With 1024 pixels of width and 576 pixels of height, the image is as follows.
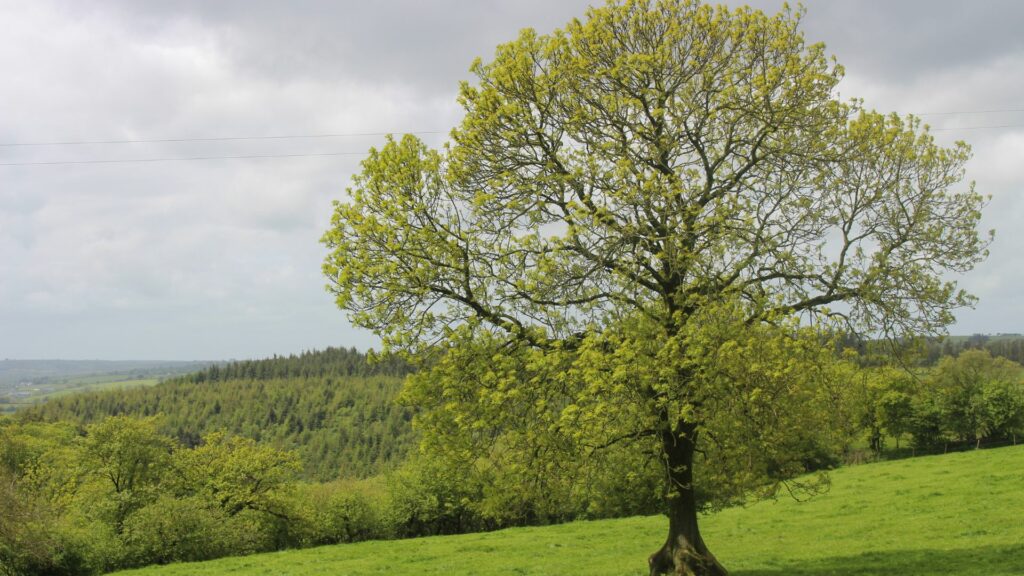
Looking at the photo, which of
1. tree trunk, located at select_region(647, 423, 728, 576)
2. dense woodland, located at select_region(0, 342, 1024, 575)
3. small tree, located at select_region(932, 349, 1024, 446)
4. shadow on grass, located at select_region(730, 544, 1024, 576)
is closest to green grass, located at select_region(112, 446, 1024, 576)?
shadow on grass, located at select_region(730, 544, 1024, 576)

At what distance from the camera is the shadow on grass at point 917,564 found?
18859mm

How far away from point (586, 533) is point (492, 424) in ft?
93.7

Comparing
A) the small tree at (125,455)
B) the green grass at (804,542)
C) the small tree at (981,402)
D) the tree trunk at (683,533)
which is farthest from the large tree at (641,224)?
the small tree at (981,402)

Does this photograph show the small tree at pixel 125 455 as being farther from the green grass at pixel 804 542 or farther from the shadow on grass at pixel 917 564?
the shadow on grass at pixel 917 564

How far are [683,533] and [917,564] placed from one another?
339 inches

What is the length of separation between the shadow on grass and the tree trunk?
4.58 m

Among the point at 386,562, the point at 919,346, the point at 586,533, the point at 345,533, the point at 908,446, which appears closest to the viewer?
the point at 919,346

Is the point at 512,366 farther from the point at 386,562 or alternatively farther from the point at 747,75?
the point at 386,562

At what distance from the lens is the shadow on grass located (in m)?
18.9

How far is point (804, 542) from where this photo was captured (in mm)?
28875

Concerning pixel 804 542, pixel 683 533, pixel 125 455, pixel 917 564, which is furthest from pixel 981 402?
pixel 125 455

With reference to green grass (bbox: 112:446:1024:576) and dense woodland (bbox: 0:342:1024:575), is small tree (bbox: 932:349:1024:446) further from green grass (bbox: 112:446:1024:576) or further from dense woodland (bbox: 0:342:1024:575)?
green grass (bbox: 112:446:1024:576)

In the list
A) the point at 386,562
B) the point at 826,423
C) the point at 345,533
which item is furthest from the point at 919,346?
the point at 345,533

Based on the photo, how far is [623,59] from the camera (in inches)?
648
